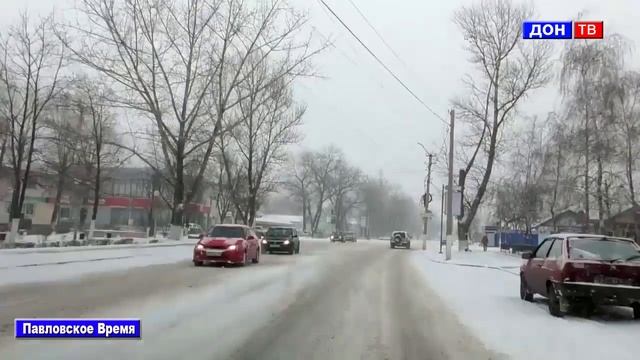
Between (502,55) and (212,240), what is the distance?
85.5ft

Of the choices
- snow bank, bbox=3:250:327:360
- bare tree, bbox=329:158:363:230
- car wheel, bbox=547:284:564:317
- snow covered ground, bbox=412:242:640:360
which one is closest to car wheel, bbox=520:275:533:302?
snow covered ground, bbox=412:242:640:360

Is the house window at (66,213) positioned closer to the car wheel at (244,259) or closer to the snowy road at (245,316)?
the car wheel at (244,259)

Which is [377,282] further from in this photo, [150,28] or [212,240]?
[150,28]

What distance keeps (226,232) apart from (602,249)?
13784 mm

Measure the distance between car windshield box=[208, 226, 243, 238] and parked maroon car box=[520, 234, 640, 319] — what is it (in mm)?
12247

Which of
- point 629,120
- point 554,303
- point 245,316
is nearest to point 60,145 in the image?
point 629,120

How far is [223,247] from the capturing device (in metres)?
20.5

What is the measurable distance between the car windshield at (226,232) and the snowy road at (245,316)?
17.0 feet

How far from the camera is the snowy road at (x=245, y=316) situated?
718 centimetres

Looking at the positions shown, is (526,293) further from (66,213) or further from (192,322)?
(66,213)

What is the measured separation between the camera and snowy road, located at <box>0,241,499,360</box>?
718 centimetres

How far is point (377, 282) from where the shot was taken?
17094 mm

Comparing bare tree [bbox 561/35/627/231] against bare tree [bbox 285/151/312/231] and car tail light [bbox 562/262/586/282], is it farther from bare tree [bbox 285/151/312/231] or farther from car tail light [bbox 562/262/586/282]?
bare tree [bbox 285/151/312/231]

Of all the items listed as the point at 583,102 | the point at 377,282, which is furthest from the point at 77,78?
the point at 583,102
